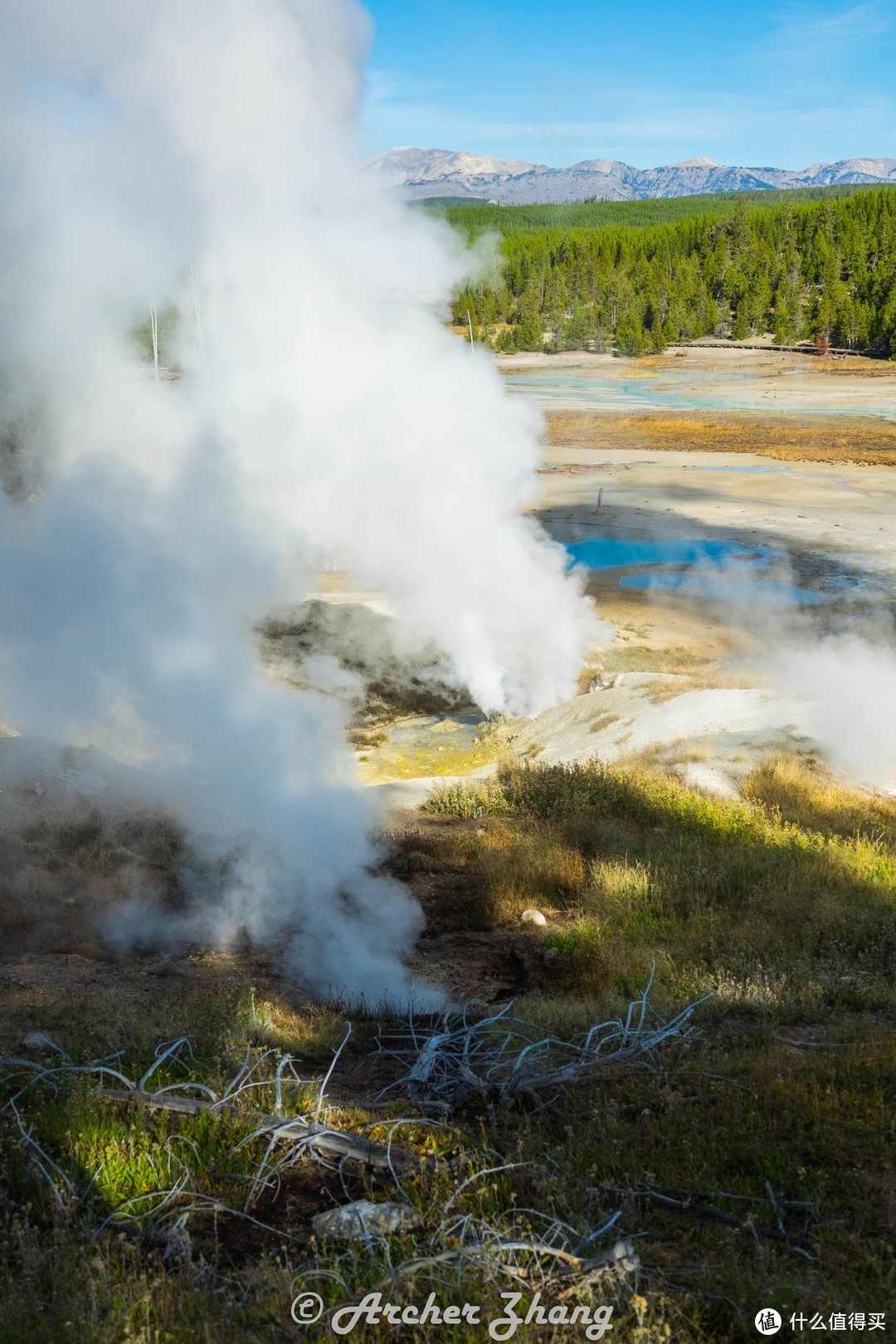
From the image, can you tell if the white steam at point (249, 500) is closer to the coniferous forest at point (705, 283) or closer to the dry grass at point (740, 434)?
the dry grass at point (740, 434)

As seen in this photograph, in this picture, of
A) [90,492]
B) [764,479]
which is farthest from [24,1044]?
[764,479]

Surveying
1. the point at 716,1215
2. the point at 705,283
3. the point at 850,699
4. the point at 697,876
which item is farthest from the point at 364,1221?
the point at 705,283

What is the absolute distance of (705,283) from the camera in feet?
263

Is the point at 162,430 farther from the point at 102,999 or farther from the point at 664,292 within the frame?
the point at 664,292

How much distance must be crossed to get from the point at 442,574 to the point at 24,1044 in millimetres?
10607

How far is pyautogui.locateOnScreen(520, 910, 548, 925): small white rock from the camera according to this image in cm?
735

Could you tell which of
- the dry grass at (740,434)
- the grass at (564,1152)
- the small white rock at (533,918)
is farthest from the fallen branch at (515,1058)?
the dry grass at (740,434)

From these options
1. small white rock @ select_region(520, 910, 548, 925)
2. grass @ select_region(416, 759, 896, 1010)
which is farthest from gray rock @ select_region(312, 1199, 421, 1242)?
small white rock @ select_region(520, 910, 548, 925)

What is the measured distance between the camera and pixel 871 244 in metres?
77.2

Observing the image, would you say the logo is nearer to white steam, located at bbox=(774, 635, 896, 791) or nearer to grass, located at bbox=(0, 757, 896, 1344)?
grass, located at bbox=(0, 757, 896, 1344)

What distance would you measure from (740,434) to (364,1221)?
1705 inches

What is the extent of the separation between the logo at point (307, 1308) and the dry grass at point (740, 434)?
118 feet

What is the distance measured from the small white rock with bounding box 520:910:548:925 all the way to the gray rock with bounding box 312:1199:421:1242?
Answer: 156 inches

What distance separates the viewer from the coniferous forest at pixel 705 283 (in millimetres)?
67688
